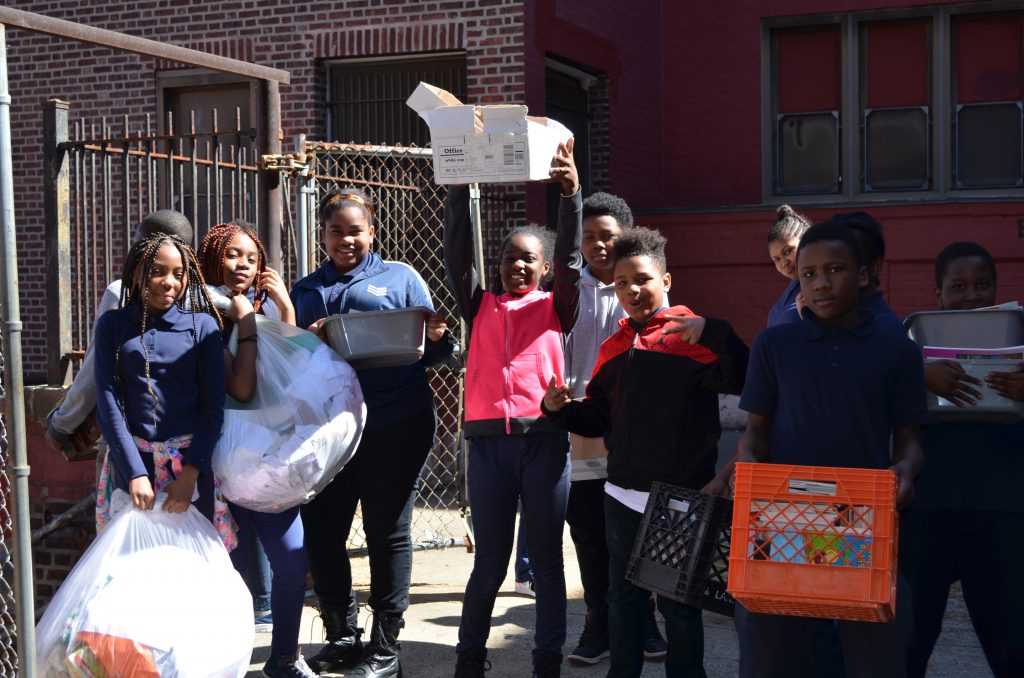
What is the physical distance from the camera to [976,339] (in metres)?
3.69

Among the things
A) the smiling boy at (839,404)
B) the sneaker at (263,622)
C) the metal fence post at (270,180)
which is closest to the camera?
the smiling boy at (839,404)

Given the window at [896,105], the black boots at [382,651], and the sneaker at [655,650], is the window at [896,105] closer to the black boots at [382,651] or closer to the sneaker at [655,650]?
the sneaker at [655,650]

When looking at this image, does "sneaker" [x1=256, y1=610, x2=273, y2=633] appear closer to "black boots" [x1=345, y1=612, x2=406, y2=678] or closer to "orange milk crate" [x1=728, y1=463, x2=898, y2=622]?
"black boots" [x1=345, y1=612, x2=406, y2=678]

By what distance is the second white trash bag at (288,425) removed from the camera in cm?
409

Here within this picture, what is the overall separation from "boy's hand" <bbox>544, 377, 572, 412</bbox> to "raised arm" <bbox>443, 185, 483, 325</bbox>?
68 centimetres

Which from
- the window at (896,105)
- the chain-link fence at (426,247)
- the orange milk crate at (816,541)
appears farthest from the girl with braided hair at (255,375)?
the window at (896,105)

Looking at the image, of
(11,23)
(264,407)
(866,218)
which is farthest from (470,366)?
(11,23)

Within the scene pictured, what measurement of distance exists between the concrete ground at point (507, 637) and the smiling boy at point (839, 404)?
1.45 meters

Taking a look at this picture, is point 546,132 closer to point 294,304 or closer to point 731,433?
point 294,304

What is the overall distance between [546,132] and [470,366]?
3.27ft

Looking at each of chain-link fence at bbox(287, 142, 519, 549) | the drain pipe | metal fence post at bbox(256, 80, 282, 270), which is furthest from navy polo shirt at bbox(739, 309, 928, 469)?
chain-link fence at bbox(287, 142, 519, 549)

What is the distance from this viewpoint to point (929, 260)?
32.4 feet

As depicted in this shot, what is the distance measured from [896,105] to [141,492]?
8.54m

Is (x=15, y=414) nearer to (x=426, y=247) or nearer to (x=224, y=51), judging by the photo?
(x=426, y=247)
